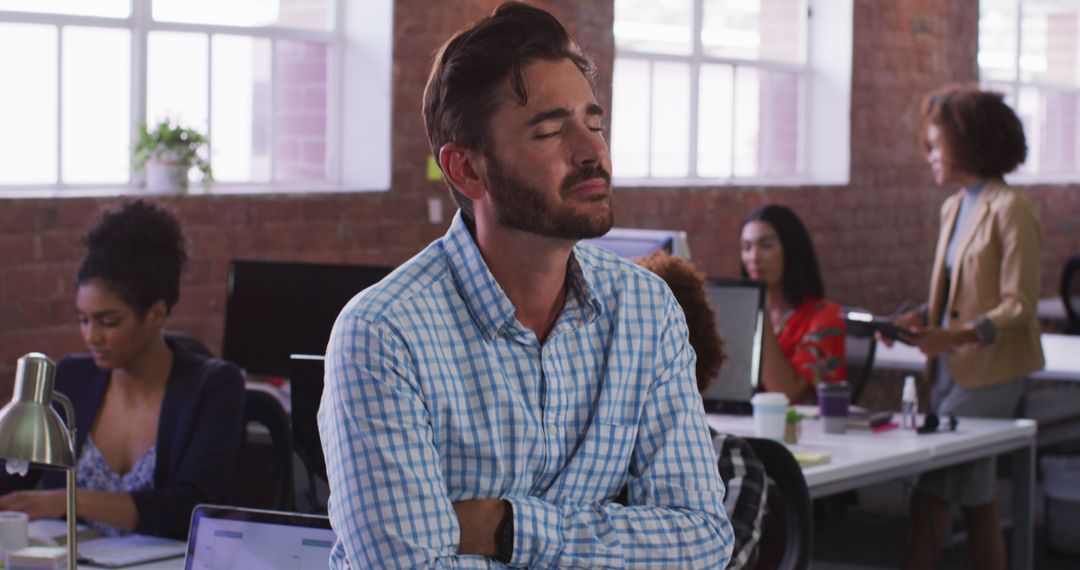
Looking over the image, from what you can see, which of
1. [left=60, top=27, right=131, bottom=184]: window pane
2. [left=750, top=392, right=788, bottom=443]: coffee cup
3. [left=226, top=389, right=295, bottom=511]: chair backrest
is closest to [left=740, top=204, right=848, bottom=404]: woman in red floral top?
[left=750, top=392, right=788, bottom=443]: coffee cup

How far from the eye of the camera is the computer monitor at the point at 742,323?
4.23m

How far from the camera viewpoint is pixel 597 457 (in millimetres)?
1760

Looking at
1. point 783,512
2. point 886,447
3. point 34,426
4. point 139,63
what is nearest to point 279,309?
point 139,63

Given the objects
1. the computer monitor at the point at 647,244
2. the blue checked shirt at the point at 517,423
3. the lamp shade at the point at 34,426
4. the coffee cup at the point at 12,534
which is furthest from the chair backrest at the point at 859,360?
the lamp shade at the point at 34,426

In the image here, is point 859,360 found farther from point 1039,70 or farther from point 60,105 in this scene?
point 1039,70

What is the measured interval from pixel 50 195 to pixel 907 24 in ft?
17.6

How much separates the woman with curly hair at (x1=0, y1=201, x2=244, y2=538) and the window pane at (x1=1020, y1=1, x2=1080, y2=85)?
7946 mm

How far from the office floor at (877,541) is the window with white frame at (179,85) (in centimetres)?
220

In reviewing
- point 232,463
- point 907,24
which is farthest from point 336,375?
point 907,24

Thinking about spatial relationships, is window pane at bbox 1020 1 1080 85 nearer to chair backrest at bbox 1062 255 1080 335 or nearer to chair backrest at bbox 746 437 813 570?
chair backrest at bbox 1062 255 1080 335

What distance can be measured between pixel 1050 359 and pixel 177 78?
10.8 ft

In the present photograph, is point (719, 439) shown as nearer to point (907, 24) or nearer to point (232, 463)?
point (232, 463)

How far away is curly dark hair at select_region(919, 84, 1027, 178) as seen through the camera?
478 centimetres

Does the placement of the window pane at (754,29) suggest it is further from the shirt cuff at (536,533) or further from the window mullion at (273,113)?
the shirt cuff at (536,533)
